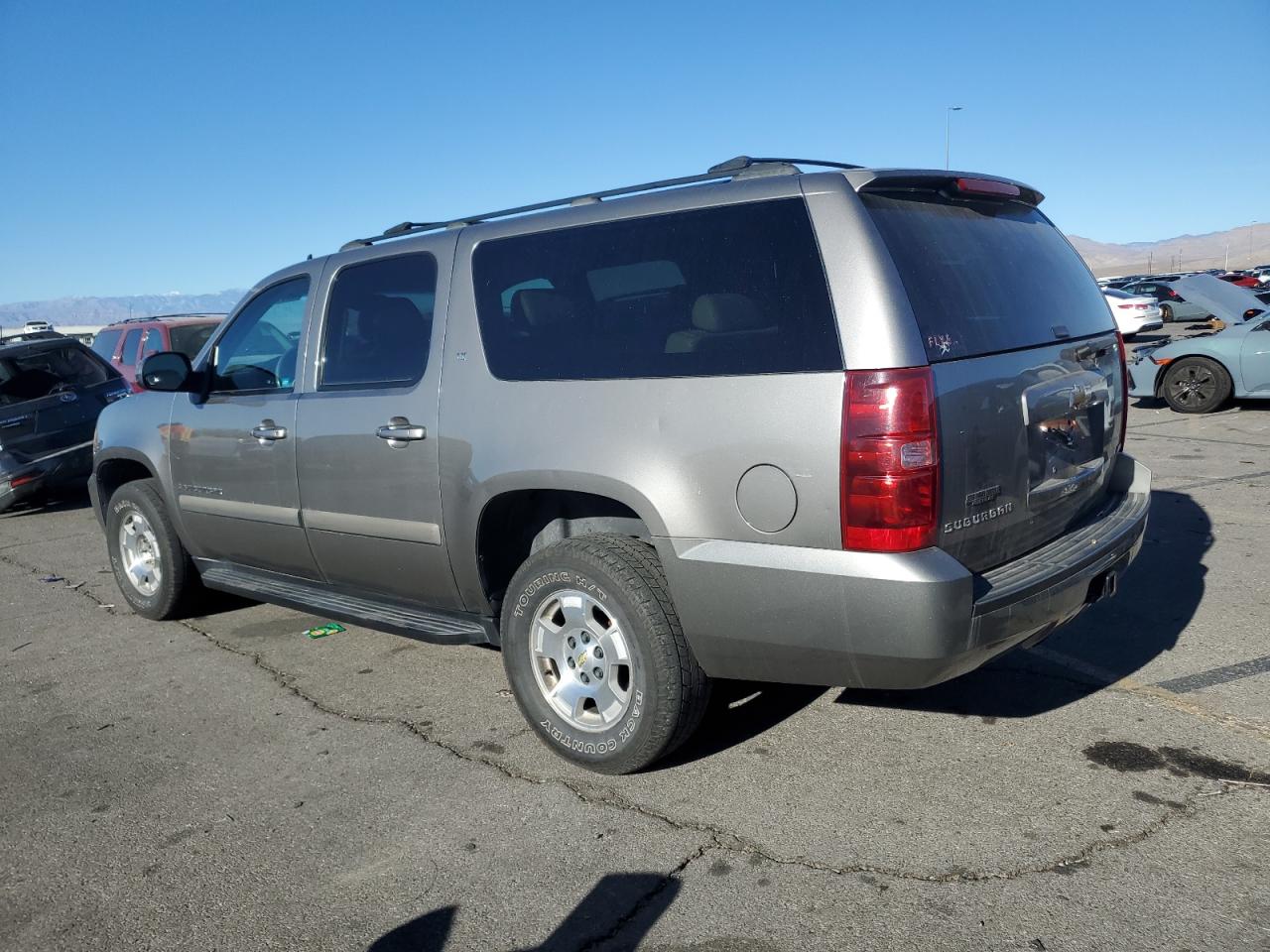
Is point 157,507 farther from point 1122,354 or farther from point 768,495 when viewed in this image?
point 1122,354

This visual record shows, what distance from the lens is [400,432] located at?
4.18 metres

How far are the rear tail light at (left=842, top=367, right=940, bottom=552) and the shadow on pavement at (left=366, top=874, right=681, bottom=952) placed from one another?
1.16 m

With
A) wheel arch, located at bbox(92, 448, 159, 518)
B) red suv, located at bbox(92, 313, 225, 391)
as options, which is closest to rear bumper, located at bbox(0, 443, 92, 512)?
red suv, located at bbox(92, 313, 225, 391)

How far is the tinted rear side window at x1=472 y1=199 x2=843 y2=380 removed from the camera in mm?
3166

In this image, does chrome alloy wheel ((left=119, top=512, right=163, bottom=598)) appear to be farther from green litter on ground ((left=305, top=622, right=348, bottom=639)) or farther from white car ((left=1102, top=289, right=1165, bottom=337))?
white car ((left=1102, top=289, right=1165, bottom=337))

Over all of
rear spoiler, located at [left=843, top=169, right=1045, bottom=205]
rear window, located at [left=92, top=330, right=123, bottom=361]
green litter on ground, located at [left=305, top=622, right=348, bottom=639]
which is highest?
rear spoiler, located at [left=843, top=169, right=1045, bottom=205]

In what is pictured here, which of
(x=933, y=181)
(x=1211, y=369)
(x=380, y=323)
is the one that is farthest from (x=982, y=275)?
(x=1211, y=369)

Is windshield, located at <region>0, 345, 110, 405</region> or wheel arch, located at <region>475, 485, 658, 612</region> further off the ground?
windshield, located at <region>0, 345, 110, 405</region>

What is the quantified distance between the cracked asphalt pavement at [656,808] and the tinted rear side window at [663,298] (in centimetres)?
146

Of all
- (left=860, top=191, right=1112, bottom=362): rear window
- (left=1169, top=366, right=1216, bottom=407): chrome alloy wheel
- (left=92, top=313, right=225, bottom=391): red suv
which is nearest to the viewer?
(left=860, top=191, right=1112, bottom=362): rear window

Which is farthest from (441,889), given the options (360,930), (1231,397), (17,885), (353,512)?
(1231,397)

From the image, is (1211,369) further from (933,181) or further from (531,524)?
(531,524)

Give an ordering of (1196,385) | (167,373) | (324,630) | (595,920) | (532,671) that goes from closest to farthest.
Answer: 1. (595,920)
2. (532,671)
3. (167,373)
4. (324,630)
5. (1196,385)

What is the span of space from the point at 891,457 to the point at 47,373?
9.91 meters
